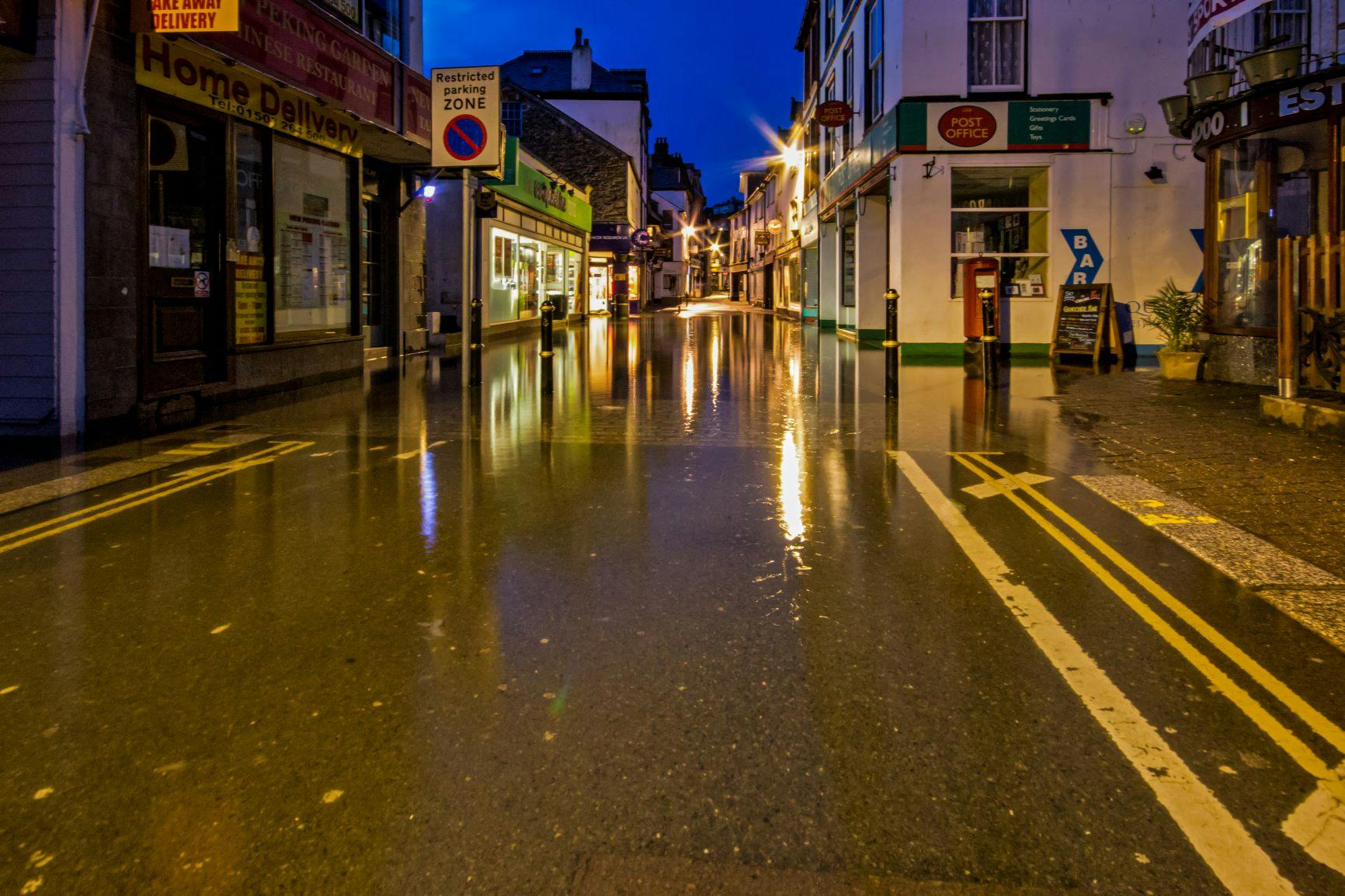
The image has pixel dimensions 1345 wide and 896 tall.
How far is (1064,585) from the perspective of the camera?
505 centimetres

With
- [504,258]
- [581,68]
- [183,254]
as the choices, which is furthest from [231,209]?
[581,68]

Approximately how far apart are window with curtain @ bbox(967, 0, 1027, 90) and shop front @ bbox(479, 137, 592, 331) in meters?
10.1

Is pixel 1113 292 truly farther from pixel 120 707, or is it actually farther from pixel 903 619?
pixel 120 707

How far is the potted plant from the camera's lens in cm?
1484

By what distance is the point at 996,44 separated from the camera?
19.8 m

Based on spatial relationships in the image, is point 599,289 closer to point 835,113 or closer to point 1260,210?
point 835,113

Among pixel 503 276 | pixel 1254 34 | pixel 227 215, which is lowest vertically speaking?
pixel 227 215

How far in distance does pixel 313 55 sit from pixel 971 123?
1215cm

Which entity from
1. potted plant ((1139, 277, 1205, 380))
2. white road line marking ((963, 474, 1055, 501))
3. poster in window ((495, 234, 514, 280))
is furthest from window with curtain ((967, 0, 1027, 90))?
white road line marking ((963, 474, 1055, 501))

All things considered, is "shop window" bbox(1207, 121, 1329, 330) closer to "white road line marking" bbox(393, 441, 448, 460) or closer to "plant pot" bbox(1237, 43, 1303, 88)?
"plant pot" bbox(1237, 43, 1303, 88)

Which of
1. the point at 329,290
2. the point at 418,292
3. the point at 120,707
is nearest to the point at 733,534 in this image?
the point at 120,707

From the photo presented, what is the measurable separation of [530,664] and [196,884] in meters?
1.58

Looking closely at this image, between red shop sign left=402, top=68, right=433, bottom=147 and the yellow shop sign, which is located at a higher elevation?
red shop sign left=402, top=68, right=433, bottom=147

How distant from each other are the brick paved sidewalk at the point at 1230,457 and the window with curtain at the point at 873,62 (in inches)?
464
